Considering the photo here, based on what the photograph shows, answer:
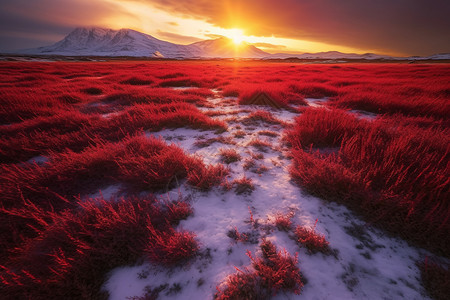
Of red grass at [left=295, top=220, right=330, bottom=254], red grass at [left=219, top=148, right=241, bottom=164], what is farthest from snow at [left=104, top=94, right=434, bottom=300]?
red grass at [left=219, top=148, right=241, bottom=164]

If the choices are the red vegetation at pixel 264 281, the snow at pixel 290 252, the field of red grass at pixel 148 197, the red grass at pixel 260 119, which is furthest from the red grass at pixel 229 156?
the red grass at pixel 260 119

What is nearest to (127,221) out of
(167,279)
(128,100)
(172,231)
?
(172,231)

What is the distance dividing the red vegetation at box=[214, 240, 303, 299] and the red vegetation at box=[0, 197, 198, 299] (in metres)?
0.49

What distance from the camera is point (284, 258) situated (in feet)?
5.08

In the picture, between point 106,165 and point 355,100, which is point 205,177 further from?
point 355,100

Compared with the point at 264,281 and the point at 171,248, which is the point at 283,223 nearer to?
the point at 264,281

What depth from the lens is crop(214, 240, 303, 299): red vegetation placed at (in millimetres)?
1348

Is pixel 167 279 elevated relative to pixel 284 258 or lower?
lower

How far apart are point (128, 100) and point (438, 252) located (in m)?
8.81

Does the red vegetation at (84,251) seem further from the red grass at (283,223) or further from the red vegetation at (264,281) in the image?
the red grass at (283,223)

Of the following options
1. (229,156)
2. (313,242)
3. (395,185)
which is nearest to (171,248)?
(313,242)

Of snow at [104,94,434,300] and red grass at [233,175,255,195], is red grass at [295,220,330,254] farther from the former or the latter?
red grass at [233,175,255,195]

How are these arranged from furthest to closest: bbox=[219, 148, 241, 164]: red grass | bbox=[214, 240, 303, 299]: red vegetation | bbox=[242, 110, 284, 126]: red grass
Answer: bbox=[242, 110, 284, 126]: red grass → bbox=[219, 148, 241, 164]: red grass → bbox=[214, 240, 303, 299]: red vegetation

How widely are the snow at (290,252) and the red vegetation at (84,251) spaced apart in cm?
13
